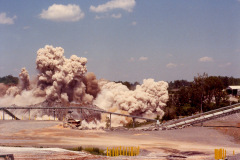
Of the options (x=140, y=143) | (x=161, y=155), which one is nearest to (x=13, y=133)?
(x=140, y=143)

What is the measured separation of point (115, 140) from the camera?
3331 cm

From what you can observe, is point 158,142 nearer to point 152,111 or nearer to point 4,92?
point 152,111

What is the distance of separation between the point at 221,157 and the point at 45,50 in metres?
58.8

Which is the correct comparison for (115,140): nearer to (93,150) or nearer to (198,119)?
(93,150)

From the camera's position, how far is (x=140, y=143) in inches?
1243

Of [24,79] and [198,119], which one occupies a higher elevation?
[24,79]

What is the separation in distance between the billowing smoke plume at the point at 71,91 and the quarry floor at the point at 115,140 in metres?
30.5

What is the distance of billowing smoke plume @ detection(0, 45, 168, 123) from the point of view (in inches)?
2948

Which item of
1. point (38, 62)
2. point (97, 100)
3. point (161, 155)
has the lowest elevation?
point (161, 155)

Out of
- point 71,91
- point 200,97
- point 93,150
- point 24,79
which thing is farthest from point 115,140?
point 24,79

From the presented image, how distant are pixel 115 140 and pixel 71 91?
46.5 metres

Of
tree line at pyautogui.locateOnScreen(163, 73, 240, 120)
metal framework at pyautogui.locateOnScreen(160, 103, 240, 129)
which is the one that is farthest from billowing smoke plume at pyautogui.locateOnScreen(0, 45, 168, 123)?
metal framework at pyautogui.locateOnScreen(160, 103, 240, 129)

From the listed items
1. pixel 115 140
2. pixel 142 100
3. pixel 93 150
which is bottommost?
pixel 93 150

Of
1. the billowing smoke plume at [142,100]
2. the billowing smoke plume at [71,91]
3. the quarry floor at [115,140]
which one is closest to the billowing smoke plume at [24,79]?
the billowing smoke plume at [71,91]
